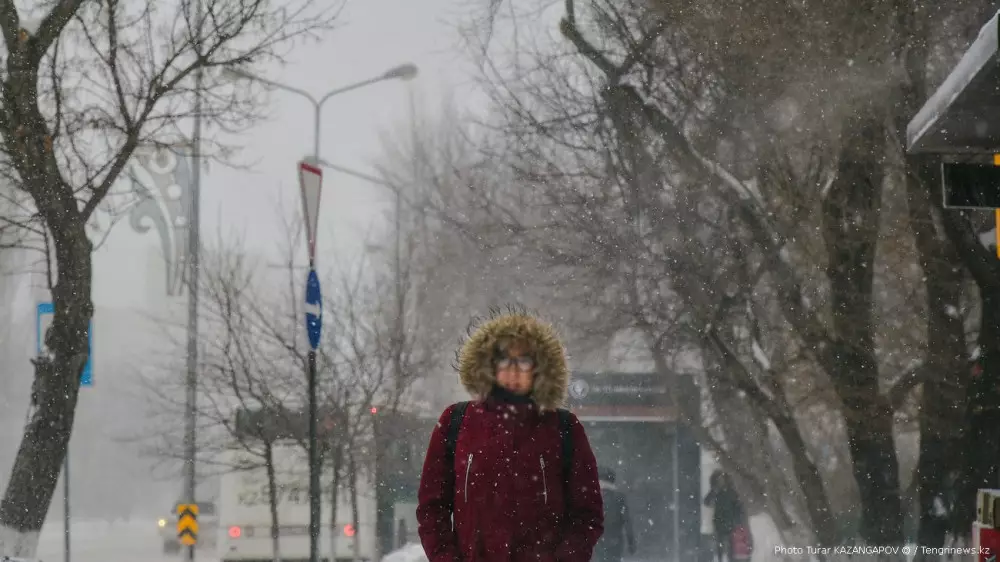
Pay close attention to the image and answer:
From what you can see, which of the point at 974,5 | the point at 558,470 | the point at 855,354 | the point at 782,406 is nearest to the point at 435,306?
the point at 782,406

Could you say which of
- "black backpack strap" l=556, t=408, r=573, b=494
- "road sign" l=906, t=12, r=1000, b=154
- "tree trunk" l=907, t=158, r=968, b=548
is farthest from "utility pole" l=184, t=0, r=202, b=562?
"black backpack strap" l=556, t=408, r=573, b=494

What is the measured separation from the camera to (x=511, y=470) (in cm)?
378

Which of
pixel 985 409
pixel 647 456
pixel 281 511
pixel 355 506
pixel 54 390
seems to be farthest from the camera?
pixel 281 511

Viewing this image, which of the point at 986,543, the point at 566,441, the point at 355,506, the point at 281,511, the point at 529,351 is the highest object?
the point at 529,351

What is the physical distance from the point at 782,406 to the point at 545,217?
387cm

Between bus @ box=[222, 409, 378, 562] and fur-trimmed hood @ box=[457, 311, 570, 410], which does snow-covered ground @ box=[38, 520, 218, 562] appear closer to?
bus @ box=[222, 409, 378, 562]

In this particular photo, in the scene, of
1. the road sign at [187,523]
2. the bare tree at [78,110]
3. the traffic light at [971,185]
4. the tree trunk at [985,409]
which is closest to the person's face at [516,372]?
the traffic light at [971,185]

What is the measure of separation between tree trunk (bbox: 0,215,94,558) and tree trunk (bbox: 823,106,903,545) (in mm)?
7894

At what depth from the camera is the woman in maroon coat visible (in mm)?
3781

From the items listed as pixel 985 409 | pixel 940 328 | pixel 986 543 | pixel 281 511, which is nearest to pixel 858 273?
pixel 940 328

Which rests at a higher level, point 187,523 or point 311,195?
point 311,195

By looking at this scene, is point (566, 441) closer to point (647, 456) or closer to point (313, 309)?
point (313, 309)

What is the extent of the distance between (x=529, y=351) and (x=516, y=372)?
0.26 feet

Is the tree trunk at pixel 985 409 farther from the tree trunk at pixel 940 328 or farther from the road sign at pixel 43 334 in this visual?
the road sign at pixel 43 334
